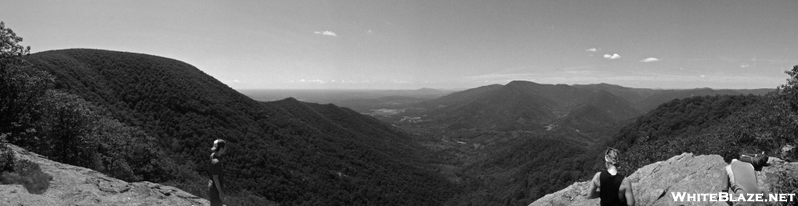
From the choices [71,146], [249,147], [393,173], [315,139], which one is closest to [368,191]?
[393,173]

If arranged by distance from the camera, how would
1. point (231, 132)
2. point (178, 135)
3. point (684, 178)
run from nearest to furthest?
point (684, 178) < point (178, 135) < point (231, 132)

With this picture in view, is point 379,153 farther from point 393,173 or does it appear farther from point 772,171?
point 772,171

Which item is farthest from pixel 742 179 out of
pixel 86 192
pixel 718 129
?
pixel 718 129

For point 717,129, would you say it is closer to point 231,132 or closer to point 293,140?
→ point 293,140

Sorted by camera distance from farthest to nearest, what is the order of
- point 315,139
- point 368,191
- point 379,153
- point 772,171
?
point 379,153, point 315,139, point 368,191, point 772,171

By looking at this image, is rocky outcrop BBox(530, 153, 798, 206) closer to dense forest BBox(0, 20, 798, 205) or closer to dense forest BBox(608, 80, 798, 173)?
dense forest BBox(608, 80, 798, 173)

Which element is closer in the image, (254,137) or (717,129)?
(717,129)

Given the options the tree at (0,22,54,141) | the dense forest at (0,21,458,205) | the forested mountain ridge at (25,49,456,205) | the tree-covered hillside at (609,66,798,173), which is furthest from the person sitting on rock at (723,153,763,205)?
the forested mountain ridge at (25,49,456,205)
